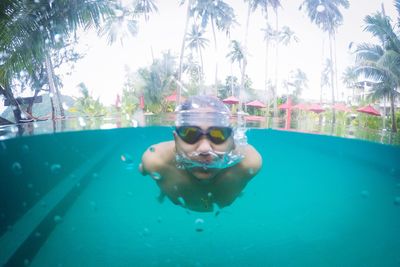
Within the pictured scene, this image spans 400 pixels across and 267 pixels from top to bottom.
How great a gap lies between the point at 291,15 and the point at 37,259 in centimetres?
659

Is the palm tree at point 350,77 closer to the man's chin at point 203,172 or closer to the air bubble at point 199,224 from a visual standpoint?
the man's chin at point 203,172

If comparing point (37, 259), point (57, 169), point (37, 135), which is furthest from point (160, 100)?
point (57, 169)

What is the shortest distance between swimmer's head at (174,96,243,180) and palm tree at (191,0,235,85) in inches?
15.6

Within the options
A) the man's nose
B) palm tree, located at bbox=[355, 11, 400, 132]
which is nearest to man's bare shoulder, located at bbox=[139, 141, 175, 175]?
the man's nose

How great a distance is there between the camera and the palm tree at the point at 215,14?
2.92 metres

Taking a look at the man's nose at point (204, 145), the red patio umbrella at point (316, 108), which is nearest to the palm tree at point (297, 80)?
the red patio umbrella at point (316, 108)

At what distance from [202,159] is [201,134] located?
30 cm

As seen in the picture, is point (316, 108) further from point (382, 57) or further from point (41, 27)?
point (41, 27)

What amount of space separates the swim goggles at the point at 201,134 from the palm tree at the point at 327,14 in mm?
1772

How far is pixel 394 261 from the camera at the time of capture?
26.7 ft

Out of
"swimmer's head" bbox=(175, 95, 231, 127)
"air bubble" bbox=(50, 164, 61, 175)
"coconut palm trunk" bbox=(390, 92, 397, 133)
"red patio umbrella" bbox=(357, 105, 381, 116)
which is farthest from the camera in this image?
"air bubble" bbox=(50, 164, 61, 175)

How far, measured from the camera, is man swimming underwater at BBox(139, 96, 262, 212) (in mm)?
2629

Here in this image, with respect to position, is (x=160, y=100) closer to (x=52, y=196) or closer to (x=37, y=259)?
(x=37, y=259)

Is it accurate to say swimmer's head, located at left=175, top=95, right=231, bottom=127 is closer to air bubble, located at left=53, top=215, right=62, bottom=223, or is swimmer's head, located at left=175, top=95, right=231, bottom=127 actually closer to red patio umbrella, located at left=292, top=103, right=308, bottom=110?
red patio umbrella, located at left=292, top=103, right=308, bottom=110
